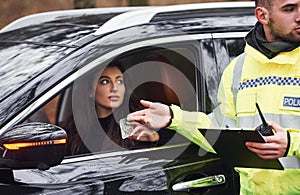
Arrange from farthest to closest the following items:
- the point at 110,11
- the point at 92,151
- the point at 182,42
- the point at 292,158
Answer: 1. the point at 110,11
2. the point at 182,42
3. the point at 92,151
4. the point at 292,158

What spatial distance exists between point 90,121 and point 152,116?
2.54 ft

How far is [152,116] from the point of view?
3512 mm

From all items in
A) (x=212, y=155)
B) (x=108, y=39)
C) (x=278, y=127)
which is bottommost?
(x=212, y=155)

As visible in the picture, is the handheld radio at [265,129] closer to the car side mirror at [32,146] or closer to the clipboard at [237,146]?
the clipboard at [237,146]

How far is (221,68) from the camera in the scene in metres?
4.18

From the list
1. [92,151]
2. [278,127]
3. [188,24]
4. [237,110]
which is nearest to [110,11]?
[188,24]

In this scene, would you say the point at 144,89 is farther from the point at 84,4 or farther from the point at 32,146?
the point at 84,4

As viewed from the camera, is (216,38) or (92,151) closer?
(92,151)

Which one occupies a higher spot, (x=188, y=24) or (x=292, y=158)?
(x=188, y=24)

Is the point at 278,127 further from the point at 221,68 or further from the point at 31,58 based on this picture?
the point at 31,58

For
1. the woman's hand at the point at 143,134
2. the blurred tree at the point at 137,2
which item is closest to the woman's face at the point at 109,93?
the woman's hand at the point at 143,134

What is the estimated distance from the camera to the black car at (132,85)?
11.6 feet

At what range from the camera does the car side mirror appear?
11.3 ft

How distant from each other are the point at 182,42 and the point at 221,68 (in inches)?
9.5
